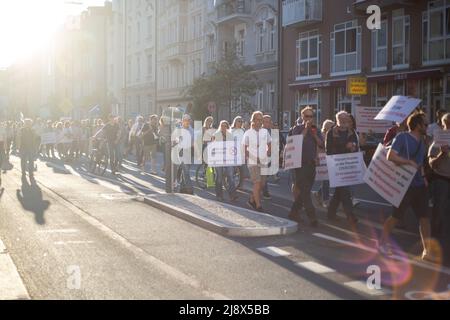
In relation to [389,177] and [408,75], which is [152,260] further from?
[408,75]

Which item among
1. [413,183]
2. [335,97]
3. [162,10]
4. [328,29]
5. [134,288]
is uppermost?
[162,10]

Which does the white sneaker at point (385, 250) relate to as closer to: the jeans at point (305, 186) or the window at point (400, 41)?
the jeans at point (305, 186)

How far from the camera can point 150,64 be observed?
5800cm

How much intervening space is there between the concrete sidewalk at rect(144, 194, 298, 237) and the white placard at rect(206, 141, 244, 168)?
4.08ft

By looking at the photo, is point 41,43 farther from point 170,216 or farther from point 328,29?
point 170,216

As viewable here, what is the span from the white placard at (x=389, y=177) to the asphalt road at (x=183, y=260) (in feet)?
2.40

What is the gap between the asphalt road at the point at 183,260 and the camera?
6.25 metres

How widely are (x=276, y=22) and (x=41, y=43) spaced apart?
74779 millimetres

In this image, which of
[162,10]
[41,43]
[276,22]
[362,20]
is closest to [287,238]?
[362,20]

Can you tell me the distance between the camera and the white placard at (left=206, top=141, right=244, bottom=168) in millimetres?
13867

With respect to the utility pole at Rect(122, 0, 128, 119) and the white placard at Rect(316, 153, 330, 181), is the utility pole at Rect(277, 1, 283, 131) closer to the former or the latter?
the white placard at Rect(316, 153, 330, 181)

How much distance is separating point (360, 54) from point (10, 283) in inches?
1043

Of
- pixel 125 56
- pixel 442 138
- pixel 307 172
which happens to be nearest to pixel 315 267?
pixel 442 138

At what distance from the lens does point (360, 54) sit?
30.9 metres
